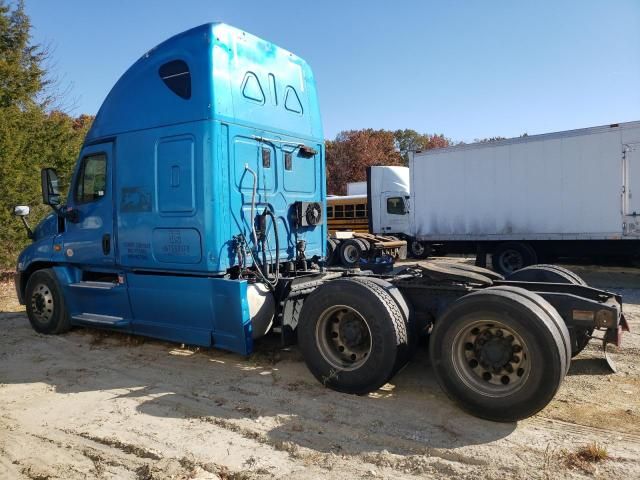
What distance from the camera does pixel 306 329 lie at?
190 inches

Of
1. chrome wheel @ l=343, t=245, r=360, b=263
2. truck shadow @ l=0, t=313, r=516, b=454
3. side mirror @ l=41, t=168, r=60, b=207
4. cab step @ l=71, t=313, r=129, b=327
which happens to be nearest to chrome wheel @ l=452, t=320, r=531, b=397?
truck shadow @ l=0, t=313, r=516, b=454

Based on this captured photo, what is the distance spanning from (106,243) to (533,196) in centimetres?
1080

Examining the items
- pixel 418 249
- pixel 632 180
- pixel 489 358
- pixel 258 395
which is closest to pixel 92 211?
pixel 258 395

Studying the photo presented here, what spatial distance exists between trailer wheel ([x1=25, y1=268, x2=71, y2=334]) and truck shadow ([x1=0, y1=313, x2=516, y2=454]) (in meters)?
0.30

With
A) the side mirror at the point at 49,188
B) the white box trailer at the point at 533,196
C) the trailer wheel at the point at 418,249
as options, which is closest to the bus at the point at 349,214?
the trailer wheel at the point at 418,249

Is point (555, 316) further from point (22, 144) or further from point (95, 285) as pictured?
point (22, 144)

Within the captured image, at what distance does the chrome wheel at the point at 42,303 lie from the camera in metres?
7.04

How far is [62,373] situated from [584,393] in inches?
208

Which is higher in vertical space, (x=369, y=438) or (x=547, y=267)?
(x=547, y=267)

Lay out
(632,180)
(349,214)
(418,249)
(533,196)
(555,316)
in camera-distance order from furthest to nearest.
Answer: (349,214) < (418,249) < (533,196) < (632,180) < (555,316)

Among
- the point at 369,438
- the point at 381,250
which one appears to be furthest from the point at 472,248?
the point at 369,438

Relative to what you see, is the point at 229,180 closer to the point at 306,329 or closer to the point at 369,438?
the point at 306,329

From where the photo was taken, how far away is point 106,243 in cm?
637

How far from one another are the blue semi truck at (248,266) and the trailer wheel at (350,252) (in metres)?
8.93
